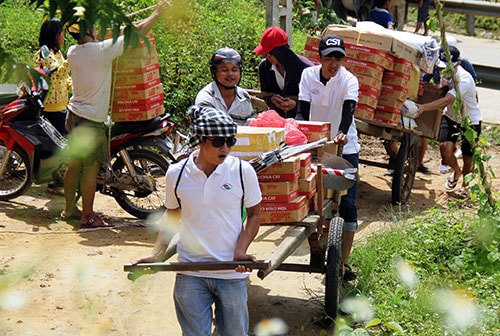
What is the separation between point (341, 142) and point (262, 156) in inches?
43.2

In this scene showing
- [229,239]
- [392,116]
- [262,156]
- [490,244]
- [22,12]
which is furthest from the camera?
[22,12]

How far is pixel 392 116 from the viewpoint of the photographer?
895cm

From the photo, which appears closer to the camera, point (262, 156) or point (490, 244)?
point (262, 156)

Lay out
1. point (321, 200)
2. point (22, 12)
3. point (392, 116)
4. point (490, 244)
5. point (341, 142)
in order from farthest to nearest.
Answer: point (22, 12) < point (392, 116) < point (490, 244) < point (341, 142) < point (321, 200)

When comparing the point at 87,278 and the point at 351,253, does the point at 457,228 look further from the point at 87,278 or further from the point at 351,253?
the point at 87,278

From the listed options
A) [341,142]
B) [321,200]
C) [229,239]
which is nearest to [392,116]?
[341,142]

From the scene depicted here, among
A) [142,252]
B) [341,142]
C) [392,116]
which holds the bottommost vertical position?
[142,252]

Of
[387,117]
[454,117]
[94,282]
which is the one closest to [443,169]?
[454,117]

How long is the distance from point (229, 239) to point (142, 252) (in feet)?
9.62

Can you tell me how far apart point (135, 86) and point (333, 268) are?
9.00 ft

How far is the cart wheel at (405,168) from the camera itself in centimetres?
926

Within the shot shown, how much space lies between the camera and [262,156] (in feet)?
17.9

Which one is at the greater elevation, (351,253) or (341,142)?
(341,142)

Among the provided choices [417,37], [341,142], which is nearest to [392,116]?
[417,37]
